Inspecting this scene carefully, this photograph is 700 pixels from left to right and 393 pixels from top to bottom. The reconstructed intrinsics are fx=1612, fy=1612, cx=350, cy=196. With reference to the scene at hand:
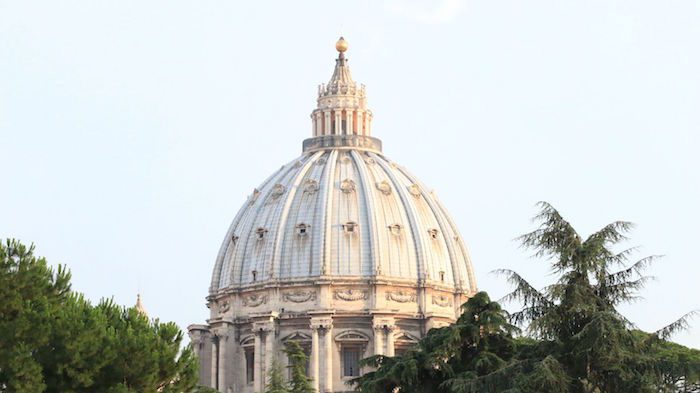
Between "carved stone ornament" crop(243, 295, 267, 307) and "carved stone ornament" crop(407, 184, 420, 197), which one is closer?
"carved stone ornament" crop(243, 295, 267, 307)

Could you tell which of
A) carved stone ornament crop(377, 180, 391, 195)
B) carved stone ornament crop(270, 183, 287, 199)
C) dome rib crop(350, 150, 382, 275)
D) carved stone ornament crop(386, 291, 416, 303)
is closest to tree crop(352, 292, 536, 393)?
carved stone ornament crop(386, 291, 416, 303)

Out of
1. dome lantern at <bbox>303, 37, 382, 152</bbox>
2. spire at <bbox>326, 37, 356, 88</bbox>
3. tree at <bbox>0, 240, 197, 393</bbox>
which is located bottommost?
tree at <bbox>0, 240, 197, 393</bbox>

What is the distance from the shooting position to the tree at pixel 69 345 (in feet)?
106

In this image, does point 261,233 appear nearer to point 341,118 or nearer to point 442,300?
point 341,118

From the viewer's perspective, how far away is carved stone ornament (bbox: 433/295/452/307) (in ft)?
324

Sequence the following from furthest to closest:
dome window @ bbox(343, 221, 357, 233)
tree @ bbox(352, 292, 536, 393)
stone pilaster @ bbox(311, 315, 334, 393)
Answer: dome window @ bbox(343, 221, 357, 233) → stone pilaster @ bbox(311, 315, 334, 393) → tree @ bbox(352, 292, 536, 393)

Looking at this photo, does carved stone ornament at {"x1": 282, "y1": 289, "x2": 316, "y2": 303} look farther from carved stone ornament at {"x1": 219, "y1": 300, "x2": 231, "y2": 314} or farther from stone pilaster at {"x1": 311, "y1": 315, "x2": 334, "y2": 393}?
carved stone ornament at {"x1": 219, "y1": 300, "x2": 231, "y2": 314}

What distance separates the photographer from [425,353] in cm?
4372

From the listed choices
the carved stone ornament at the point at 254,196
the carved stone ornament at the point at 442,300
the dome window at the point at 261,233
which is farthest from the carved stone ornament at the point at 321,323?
the carved stone ornament at the point at 254,196

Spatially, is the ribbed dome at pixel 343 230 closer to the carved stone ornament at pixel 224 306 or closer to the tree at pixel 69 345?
the carved stone ornament at pixel 224 306

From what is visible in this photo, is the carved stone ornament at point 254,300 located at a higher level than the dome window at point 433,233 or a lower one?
lower

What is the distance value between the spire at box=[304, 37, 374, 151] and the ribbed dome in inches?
34.1

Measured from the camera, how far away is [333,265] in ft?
321

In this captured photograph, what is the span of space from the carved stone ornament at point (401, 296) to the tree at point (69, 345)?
6244 cm
